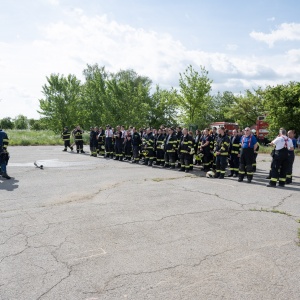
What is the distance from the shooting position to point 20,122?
79.7 meters

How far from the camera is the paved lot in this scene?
12.9 feet

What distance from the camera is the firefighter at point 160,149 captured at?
15469 millimetres

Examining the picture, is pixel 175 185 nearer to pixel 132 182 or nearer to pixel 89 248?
pixel 132 182

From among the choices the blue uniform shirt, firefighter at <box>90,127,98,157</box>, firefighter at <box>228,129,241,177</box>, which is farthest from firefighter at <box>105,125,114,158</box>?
the blue uniform shirt

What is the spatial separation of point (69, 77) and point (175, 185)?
32.0 metres

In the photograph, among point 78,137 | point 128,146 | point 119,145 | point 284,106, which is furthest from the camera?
point 284,106

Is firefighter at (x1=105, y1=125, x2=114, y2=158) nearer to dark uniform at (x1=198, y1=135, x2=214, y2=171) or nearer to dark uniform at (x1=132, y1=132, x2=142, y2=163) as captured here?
dark uniform at (x1=132, y1=132, x2=142, y2=163)

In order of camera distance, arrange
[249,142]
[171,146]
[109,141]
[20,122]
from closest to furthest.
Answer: [249,142]
[171,146]
[109,141]
[20,122]

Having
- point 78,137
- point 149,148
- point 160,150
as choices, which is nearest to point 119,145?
point 149,148

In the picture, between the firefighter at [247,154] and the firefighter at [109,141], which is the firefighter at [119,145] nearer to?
the firefighter at [109,141]

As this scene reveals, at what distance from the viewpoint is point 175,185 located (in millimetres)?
10336

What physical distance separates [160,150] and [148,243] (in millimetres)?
10549

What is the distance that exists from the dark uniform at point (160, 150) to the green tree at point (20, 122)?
6998cm

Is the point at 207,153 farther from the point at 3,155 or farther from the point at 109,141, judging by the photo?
the point at 3,155
